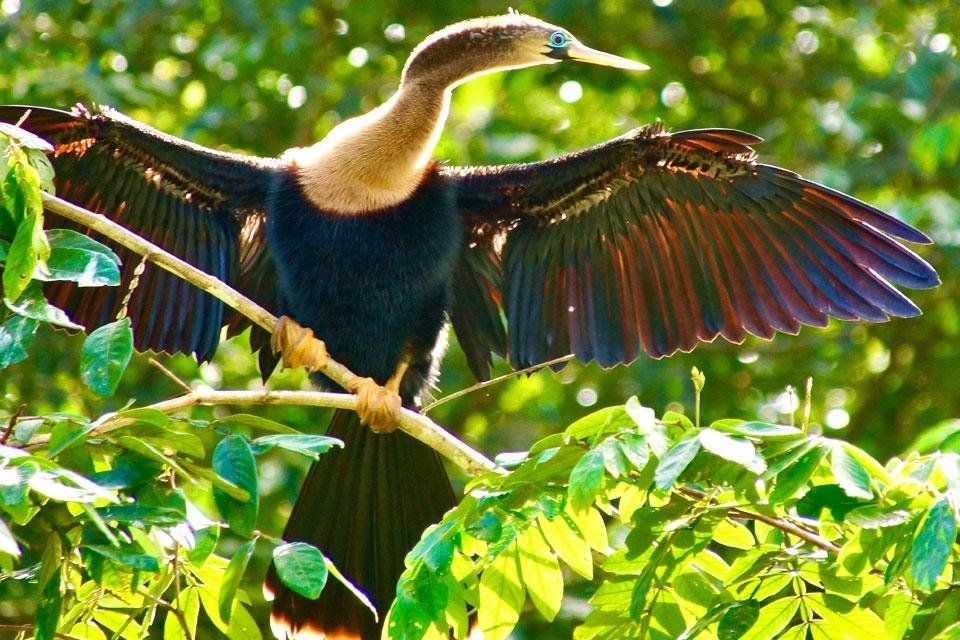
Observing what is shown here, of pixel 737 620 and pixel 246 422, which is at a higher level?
pixel 246 422

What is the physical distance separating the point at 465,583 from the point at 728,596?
19.6 inches

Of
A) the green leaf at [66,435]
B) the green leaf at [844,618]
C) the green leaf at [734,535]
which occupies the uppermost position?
the green leaf at [66,435]

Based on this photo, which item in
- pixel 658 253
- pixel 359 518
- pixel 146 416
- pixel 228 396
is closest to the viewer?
pixel 146 416

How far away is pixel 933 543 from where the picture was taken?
169 centimetres

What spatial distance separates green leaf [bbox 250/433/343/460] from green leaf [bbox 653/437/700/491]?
0.51 metres

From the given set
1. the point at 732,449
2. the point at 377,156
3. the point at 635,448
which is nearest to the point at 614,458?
the point at 635,448

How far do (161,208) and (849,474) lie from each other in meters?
2.59

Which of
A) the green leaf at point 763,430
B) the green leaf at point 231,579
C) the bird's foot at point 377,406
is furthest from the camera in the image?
the bird's foot at point 377,406

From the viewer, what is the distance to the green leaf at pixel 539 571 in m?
2.28

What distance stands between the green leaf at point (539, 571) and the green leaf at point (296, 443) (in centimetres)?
46

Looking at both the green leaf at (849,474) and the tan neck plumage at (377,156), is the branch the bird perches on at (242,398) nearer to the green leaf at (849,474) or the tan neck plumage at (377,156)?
the green leaf at (849,474)

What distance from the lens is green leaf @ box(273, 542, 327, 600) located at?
1.89 metres

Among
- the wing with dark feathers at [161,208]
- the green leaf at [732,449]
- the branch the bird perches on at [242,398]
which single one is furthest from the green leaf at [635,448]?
the wing with dark feathers at [161,208]

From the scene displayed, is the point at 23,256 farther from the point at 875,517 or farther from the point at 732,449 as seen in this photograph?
the point at 875,517
